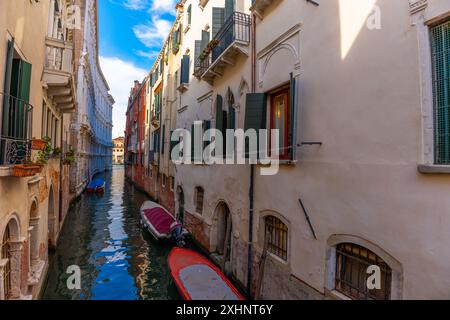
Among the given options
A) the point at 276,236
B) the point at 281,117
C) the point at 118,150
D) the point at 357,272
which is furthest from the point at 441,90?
the point at 118,150

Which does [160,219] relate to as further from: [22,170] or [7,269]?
[22,170]

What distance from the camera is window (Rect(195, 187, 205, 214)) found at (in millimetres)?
11992

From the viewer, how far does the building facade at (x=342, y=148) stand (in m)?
3.62

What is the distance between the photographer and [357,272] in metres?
4.67

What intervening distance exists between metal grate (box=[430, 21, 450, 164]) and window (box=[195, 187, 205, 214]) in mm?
9169

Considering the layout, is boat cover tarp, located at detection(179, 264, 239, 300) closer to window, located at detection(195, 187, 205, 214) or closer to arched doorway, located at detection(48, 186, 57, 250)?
window, located at detection(195, 187, 205, 214)

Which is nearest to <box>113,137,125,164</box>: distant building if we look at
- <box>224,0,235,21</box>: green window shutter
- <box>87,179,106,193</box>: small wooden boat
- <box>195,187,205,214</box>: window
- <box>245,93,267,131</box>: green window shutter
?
<box>87,179,106,193</box>: small wooden boat

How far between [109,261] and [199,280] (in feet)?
16.7

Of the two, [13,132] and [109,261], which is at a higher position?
[13,132]

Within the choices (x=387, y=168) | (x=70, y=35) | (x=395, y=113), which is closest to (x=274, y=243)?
(x=387, y=168)

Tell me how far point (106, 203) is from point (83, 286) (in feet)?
48.0

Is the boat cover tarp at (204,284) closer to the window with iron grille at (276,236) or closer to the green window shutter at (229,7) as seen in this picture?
the window with iron grille at (276,236)

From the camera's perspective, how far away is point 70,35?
1412cm
